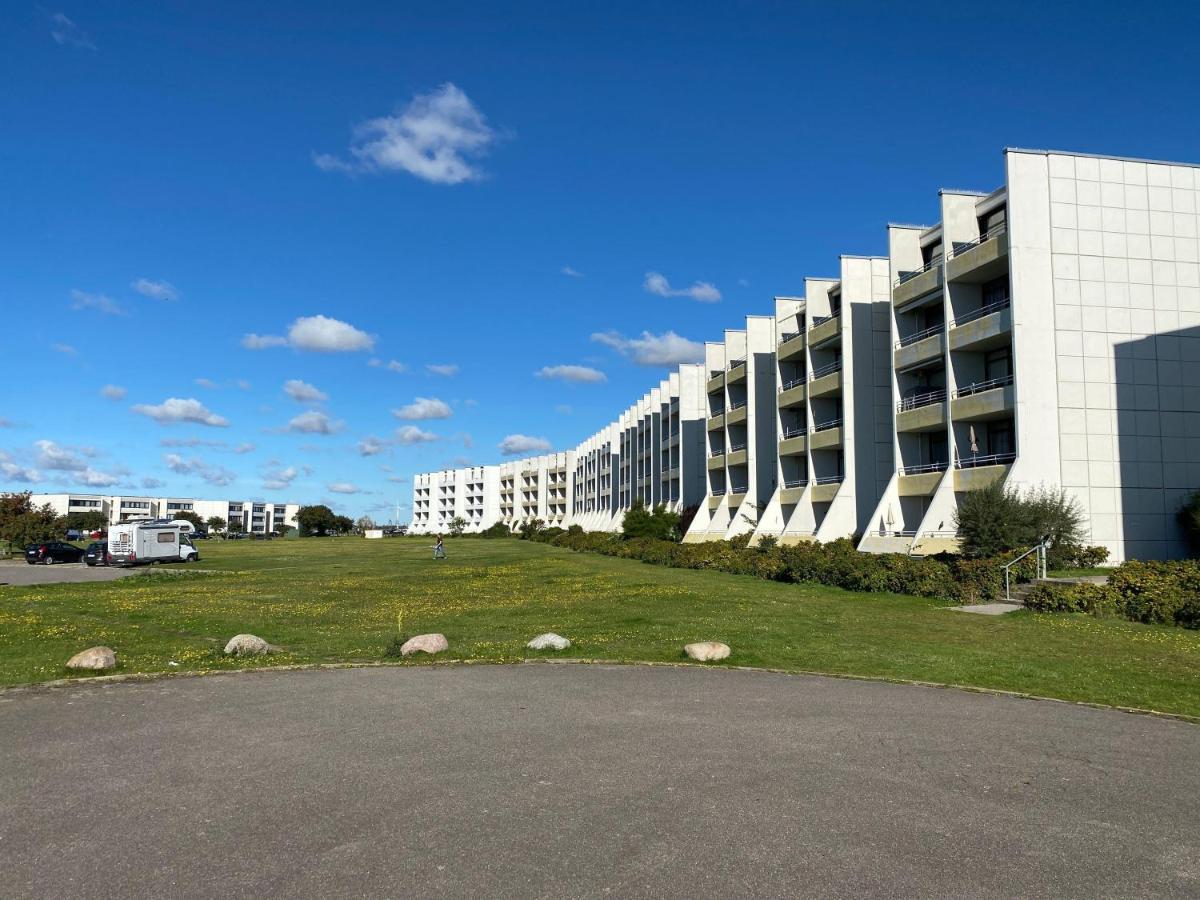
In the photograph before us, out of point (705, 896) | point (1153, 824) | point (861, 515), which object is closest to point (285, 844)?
point (705, 896)

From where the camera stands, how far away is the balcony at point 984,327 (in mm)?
33938

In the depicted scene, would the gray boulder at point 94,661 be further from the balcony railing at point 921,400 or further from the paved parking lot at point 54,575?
the balcony railing at point 921,400

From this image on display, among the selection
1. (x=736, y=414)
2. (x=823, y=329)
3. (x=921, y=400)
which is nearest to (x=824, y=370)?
(x=823, y=329)

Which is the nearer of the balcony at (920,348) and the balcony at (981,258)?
the balcony at (981,258)

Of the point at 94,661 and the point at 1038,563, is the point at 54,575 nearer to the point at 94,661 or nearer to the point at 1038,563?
the point at 94,661

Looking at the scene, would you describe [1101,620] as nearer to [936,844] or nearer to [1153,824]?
[1153,824]

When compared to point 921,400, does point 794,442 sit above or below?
below

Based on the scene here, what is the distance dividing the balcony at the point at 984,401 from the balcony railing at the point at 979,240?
573 centimetres

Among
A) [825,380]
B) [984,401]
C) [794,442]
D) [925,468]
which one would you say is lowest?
[925,468]

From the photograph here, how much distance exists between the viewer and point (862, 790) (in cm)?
691

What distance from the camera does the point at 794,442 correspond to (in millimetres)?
52625

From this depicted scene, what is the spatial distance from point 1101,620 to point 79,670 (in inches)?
755

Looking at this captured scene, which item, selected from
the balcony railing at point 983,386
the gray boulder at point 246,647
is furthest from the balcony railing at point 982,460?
the gray boulder at point 246,647

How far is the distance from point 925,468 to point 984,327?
7.62 meters
